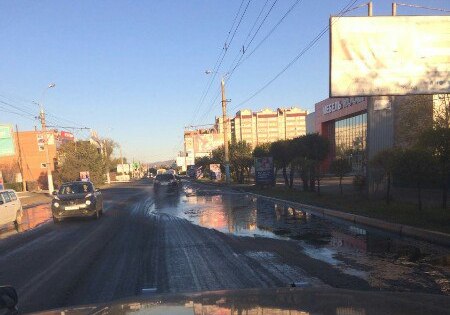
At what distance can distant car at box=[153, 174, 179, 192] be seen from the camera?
40812 mm

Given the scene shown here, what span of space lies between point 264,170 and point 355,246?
993 inches

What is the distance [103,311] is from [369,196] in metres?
19.0

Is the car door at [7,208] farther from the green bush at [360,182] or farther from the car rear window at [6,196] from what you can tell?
the green bush at [360,182]

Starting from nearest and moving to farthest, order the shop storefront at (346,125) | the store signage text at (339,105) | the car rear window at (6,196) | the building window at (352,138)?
the car rear window at (6,196)
the store signage text at (339,105)
the shop storefront at (346,125)
the building window at (352,138)

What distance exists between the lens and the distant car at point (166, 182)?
40.8 meters

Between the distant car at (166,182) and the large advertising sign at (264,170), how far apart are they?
859 centimetres

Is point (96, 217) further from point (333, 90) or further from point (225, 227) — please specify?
point (333, 90)

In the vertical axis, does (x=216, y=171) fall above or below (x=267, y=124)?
below

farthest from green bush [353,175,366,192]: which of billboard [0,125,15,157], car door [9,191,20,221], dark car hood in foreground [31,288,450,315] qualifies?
billboard [0,125,15,157]

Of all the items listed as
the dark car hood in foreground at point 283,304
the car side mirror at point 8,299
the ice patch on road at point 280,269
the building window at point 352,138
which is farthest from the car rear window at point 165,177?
the car side mirror at point 8,299

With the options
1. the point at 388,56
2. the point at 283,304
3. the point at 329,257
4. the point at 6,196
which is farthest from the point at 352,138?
the point at 283,304

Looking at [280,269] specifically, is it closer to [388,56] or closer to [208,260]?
[208,260]

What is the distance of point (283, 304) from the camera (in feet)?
11.7

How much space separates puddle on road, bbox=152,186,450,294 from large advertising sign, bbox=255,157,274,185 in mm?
17382
